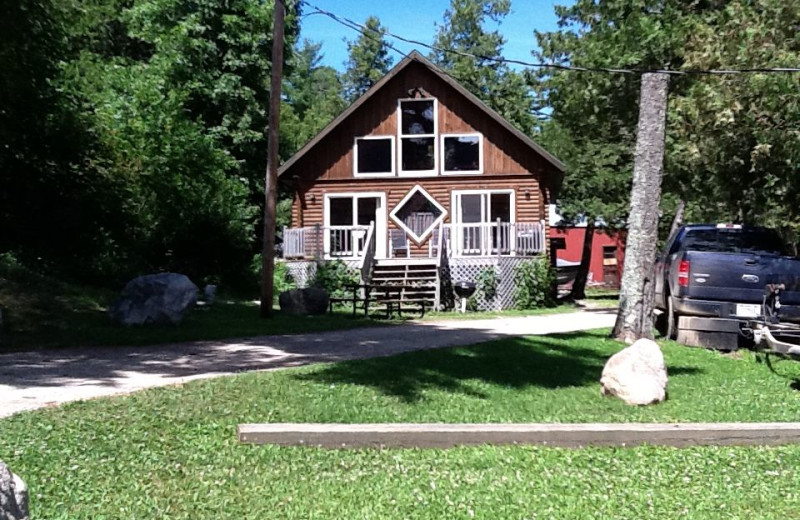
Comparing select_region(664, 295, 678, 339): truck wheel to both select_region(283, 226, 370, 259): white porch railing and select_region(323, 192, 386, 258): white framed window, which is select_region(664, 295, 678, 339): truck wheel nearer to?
select_region(283, 226, 370, 259): white porch railing

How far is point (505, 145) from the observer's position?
83.1 ft

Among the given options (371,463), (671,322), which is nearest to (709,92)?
(671,322)

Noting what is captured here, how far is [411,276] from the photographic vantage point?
2209cm

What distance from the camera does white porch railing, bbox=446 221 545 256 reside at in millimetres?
22578

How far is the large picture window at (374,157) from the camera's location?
26062 millimetres

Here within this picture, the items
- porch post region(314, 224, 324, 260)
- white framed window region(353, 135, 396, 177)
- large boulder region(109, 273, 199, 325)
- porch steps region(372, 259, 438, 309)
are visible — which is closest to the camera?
large boulder region(109, 273, 199, 325)

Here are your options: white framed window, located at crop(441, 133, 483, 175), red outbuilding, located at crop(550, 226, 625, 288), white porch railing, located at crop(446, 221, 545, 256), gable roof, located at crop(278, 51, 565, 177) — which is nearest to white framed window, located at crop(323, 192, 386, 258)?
gable roof, located at crop(278, 51, 565, 177)

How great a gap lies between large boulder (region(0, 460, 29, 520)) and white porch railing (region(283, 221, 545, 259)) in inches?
730

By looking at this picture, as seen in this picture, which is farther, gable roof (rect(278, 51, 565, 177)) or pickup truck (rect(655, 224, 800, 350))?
gable roof (rect(278, 51, 565, 177))

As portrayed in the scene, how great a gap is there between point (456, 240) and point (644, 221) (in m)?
11.3

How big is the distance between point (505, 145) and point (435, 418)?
1993cm

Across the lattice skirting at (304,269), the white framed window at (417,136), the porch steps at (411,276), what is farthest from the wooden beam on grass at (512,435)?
the white framed window at (417,136)

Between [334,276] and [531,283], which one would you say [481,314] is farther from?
[334,276]

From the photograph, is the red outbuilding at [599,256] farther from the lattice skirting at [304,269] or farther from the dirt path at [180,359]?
the dirt path at [180,359]
